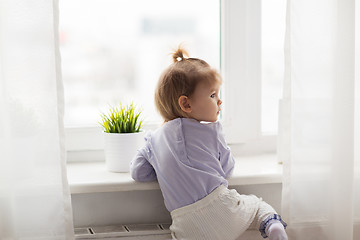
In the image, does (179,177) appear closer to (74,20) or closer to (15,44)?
(15,44)

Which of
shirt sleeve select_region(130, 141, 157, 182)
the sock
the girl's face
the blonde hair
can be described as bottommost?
the sock

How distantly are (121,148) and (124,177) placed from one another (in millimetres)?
97

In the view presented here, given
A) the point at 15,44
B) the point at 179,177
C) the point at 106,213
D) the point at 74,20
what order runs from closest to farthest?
the point at 15,44 < the point at 179,177 < the point at 106,213 < the point at 74,20

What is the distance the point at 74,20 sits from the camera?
71.6 inches

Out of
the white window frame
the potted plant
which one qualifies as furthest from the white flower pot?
the white window frame

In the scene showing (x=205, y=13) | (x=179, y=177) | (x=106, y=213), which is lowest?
(x=106, y=213)

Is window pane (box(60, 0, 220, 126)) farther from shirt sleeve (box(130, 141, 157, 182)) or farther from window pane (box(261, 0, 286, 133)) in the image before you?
shirt sleeve (box(130, 141, 157, 182))

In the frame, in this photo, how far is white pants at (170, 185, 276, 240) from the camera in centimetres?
150

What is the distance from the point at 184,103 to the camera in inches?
61.4

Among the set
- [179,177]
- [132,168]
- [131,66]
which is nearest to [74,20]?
[131,66]

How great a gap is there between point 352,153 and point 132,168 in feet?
2.15

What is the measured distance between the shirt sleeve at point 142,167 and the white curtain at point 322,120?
41 centimetres

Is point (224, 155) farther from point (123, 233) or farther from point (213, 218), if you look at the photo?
point (123, 233)

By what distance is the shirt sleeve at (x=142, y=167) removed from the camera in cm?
159
